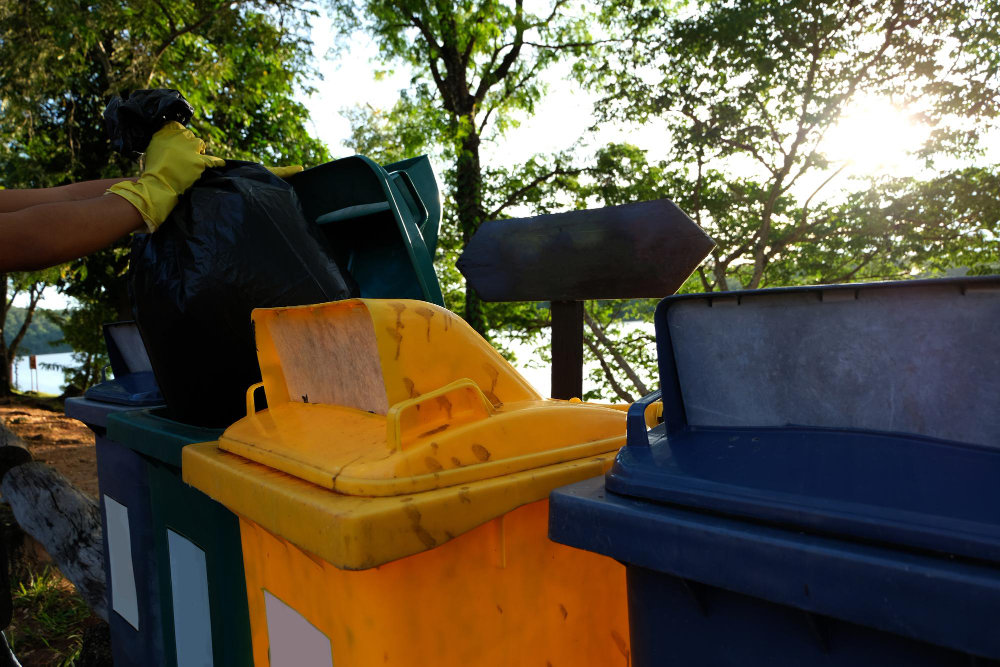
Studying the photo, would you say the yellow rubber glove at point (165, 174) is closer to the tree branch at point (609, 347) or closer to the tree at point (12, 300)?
the tree branch at point (609, 347)

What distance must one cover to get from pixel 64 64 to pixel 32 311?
10.7m

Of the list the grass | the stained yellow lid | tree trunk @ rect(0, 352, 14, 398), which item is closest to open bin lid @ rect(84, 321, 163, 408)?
Answer: the stained yellow lid

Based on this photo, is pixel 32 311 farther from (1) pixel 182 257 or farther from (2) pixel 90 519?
(1) pixel 182 257

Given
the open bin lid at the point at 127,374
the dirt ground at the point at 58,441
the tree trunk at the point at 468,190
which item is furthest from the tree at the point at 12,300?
the tree trunk at the point at 468,190

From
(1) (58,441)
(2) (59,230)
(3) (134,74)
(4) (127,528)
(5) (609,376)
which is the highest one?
(3) (134,74)

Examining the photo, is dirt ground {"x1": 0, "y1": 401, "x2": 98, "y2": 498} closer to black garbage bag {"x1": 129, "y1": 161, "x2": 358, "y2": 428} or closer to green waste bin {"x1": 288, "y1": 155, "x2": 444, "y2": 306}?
green waste bin {"x1": 288, "y1": 155, "x2": 444, "y2": 306}

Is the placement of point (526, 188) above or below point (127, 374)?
above

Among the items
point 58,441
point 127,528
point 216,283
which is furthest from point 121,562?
point 58,441

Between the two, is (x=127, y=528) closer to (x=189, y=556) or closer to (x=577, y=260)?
(x=189, y=556)

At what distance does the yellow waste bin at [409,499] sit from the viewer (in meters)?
1.01

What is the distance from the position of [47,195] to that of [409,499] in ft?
4.67

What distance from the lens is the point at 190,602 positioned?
1.62 meters

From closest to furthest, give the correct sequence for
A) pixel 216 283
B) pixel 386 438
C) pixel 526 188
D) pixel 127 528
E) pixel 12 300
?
pixel 386 438
pixel 216 283
pixel 127 528
pixel 526 188
pixel 12 300

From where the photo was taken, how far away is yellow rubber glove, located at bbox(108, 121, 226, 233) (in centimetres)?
154
